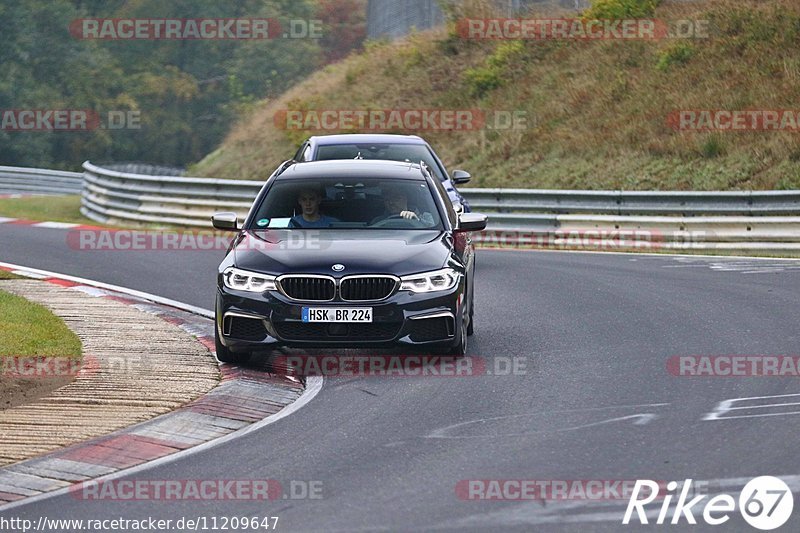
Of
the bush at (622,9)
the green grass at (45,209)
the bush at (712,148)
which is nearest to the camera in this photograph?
the bush at (712,148)

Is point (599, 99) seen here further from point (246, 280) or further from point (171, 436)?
point (171, 436)

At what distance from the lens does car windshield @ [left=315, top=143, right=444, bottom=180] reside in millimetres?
18094

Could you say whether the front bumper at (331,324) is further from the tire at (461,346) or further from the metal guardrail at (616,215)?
the metal guardrail at (616,215)

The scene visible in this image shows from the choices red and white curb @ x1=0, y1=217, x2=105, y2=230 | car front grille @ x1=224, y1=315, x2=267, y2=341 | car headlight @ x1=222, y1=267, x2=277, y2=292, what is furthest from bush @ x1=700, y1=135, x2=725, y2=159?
car front grille @ x1=224, y1=315, x2=267, y2=341

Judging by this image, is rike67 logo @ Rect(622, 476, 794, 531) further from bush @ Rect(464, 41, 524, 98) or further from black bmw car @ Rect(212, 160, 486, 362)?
bush @ Rect(464, 41, 524, 98)

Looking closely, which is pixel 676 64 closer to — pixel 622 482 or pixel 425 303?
pixel 425 303

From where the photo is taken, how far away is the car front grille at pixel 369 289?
10969mm

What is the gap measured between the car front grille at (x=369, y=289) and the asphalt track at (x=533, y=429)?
0.64 metres

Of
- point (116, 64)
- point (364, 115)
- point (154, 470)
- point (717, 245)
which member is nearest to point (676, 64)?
point (364, 115)

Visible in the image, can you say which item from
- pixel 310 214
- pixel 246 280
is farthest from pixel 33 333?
pixel 310 214

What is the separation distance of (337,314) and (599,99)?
24084 mm

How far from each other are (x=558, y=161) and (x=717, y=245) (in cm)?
893

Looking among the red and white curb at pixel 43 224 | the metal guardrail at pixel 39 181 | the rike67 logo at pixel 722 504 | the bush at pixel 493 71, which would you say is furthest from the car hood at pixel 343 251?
the metal guardrail at pixel 39 181

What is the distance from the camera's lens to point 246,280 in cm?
1112
